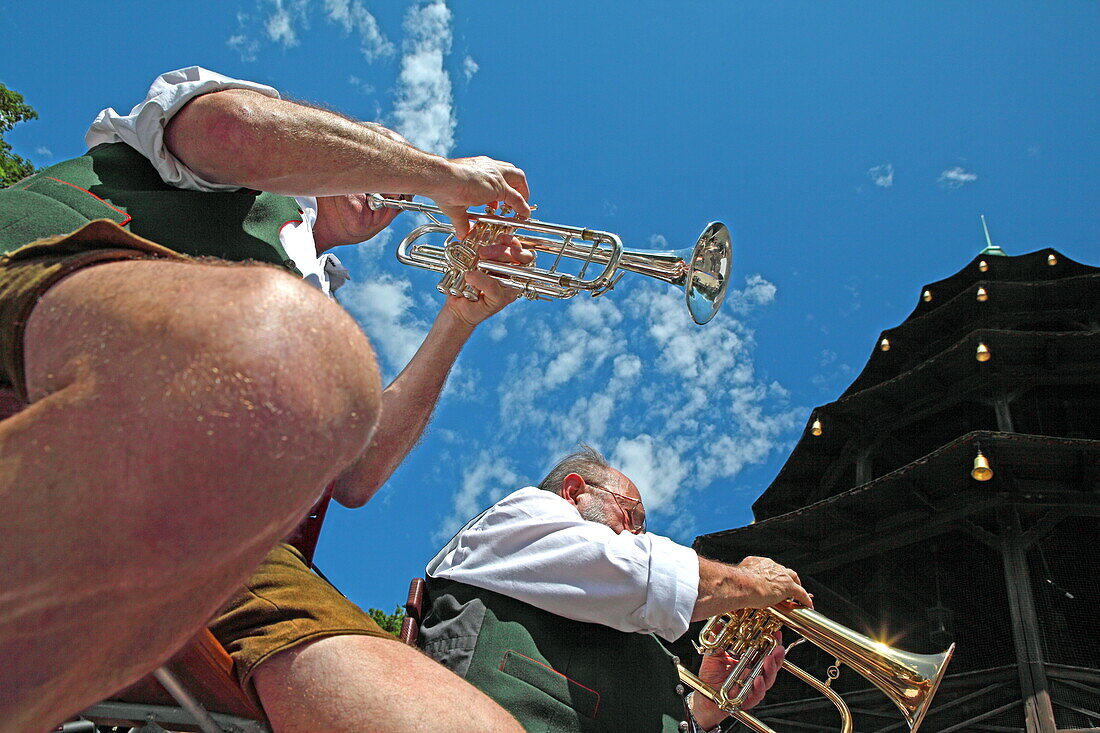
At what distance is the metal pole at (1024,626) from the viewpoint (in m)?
10.1

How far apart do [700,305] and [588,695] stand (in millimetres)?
2692

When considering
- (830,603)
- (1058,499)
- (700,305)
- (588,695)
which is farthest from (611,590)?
(830,603)

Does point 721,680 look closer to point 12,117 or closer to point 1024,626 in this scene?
point 1024,626

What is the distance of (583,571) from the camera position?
274 centimetres

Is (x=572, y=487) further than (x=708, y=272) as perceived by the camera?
No

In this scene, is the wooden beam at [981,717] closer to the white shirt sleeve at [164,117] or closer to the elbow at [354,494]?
the elbow at [354,494]

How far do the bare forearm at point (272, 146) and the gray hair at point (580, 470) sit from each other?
2173mm

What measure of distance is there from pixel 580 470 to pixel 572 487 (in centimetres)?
15

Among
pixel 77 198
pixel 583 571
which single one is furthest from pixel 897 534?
pixel 77 198

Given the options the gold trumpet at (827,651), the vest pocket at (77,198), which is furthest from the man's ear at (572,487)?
the vest pocket at (77,198)

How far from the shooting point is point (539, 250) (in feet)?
14.1

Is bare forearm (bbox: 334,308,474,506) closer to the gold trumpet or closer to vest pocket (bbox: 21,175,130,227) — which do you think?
vest pocket (bbox: 21,175,130,227)

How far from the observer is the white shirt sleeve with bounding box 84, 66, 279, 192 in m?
1.88

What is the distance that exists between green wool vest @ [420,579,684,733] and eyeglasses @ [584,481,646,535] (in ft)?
2.88
